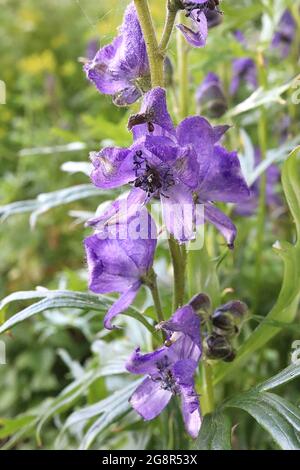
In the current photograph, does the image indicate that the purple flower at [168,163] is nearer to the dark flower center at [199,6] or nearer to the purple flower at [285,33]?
the dark flower center at [199,6]

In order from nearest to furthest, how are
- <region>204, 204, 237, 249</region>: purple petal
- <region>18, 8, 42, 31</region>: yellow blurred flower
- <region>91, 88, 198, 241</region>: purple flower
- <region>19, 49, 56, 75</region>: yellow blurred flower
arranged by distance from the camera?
<region>91, 88, 198, 241</region>: purple flower → <region>204, 204, 237, 249</region>: purple petal → <region>19, 49, 56, 75</region>: yellow blurred flower → <region>18, 8, 42, 31</region>: yellow blurred flower

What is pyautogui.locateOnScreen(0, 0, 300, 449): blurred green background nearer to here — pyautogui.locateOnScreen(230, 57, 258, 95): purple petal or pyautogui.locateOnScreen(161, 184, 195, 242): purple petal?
pyautogui.locateOnScreen(230, 57, 258, 95): purple petal

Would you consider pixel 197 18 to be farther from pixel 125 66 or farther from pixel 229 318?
pixel 229 318

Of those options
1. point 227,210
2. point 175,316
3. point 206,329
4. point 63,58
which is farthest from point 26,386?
point 63,58

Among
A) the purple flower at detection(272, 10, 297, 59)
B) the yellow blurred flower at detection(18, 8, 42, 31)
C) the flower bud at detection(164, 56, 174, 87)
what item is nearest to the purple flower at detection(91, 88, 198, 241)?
the flower bud at detection(164, 56, 174, 87)

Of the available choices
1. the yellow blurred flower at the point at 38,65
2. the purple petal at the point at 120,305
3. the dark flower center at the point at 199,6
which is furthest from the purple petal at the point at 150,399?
the yellow blurred flower at the point at 38,65

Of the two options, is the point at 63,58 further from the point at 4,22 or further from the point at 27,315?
the point at 27,315

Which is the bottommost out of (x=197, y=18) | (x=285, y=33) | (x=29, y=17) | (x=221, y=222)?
(x=221, y=222)

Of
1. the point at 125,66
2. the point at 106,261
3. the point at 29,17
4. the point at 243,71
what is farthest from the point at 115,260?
the point at 29,17
